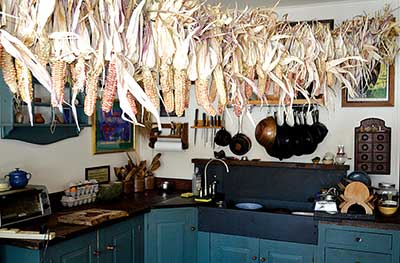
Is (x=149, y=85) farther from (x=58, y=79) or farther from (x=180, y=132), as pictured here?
(x=180, y=132)

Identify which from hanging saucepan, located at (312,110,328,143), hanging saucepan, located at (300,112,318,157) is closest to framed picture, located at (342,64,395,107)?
hanging saucepan, located at (312,110,328,143)

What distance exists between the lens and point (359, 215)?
308 cm

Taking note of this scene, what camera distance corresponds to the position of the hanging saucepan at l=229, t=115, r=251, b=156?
399cm

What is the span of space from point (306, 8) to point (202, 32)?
8.69 feet

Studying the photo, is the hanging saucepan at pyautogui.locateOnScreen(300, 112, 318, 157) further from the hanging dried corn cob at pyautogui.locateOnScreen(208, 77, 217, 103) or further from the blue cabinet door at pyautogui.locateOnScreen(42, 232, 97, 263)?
the hanging dried corn cob at pyautogui.locateOnScreen(208, 77, 217, 103)

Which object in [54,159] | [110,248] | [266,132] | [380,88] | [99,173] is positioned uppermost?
[380,88]

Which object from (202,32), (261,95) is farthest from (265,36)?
(202,32)

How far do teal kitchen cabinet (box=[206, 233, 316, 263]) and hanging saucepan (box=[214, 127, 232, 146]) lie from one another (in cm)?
92

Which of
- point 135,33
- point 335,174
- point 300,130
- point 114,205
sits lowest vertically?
point 114,205

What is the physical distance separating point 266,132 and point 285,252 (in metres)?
1.06

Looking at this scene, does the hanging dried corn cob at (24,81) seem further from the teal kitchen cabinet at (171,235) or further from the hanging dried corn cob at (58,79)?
the teal kitchen cabinet at (171,235)

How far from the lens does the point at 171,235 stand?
365 centimetres

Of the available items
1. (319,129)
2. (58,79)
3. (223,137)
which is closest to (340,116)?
(319,129)

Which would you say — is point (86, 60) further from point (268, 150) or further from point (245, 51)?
point (268, 150)
